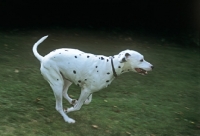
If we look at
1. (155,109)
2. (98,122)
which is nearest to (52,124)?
(98,122)

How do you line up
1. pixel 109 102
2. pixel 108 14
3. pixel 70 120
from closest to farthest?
1. pixel 70 120
2. pixel 109 102
3. pixel 108 14

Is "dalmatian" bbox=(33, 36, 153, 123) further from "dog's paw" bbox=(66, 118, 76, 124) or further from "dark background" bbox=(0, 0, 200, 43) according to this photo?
"dark background" bbox=(0, 0, 200, 43)

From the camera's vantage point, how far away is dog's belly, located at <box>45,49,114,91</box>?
15.7ft

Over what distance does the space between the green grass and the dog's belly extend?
0.72 m

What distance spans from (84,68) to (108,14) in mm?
11618

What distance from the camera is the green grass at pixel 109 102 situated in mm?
5004

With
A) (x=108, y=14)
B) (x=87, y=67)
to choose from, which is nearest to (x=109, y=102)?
(x=87, y=67)

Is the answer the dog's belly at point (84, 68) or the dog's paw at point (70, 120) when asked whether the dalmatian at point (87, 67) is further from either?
the dog's paw at point (70, 120)

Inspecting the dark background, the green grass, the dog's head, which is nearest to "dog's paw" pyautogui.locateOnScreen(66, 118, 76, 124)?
the green grass

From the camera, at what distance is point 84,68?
4785 mm

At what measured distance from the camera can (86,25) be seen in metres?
15.2

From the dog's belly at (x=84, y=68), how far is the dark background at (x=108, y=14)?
9.20 meters

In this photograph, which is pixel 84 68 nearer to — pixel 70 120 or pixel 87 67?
pixel 87 67

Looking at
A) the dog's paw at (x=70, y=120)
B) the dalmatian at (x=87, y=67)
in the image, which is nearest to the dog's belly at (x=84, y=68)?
the dalmatian at (x=87, y=67)
